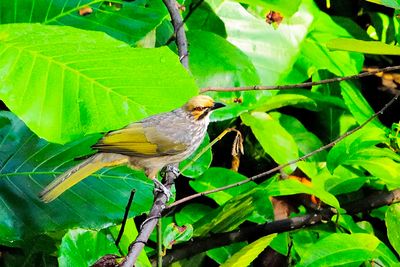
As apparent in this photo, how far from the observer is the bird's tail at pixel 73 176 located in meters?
2.18

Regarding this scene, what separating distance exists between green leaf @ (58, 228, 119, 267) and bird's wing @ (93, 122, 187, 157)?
71 centimetres

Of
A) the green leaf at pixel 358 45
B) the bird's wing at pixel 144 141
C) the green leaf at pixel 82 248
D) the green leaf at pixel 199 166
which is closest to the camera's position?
the green leaf at pixel 82 248

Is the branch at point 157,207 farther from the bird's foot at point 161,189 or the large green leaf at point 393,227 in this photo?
the large green leaf at point 393,227

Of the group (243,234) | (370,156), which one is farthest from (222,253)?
(370,156)

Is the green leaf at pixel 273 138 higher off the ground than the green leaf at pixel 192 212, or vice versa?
the green leaf at pixel 273 138

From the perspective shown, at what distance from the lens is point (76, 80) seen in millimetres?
1546

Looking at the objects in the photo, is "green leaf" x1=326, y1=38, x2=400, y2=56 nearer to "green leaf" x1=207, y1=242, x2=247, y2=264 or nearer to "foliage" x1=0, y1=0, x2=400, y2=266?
"foliage" x1=0, y1=0, x2=400, y2=266

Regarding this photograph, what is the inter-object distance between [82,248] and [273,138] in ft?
4.21

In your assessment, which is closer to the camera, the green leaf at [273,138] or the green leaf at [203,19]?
the green leaf at [273,138]

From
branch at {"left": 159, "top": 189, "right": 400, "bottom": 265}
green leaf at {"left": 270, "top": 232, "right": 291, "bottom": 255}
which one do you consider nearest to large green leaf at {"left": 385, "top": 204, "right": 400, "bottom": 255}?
branch at {"left": 159, "top": 189, "right": 400, "bottom": 265}

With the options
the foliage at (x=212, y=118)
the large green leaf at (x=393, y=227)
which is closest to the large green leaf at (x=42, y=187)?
the foliage at (x=212, y=118)

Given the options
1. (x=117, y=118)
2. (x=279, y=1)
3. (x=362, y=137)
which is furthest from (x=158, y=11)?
(x=117, y=118)

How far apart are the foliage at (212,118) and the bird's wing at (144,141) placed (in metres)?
0.10

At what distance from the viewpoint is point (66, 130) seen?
152cm
